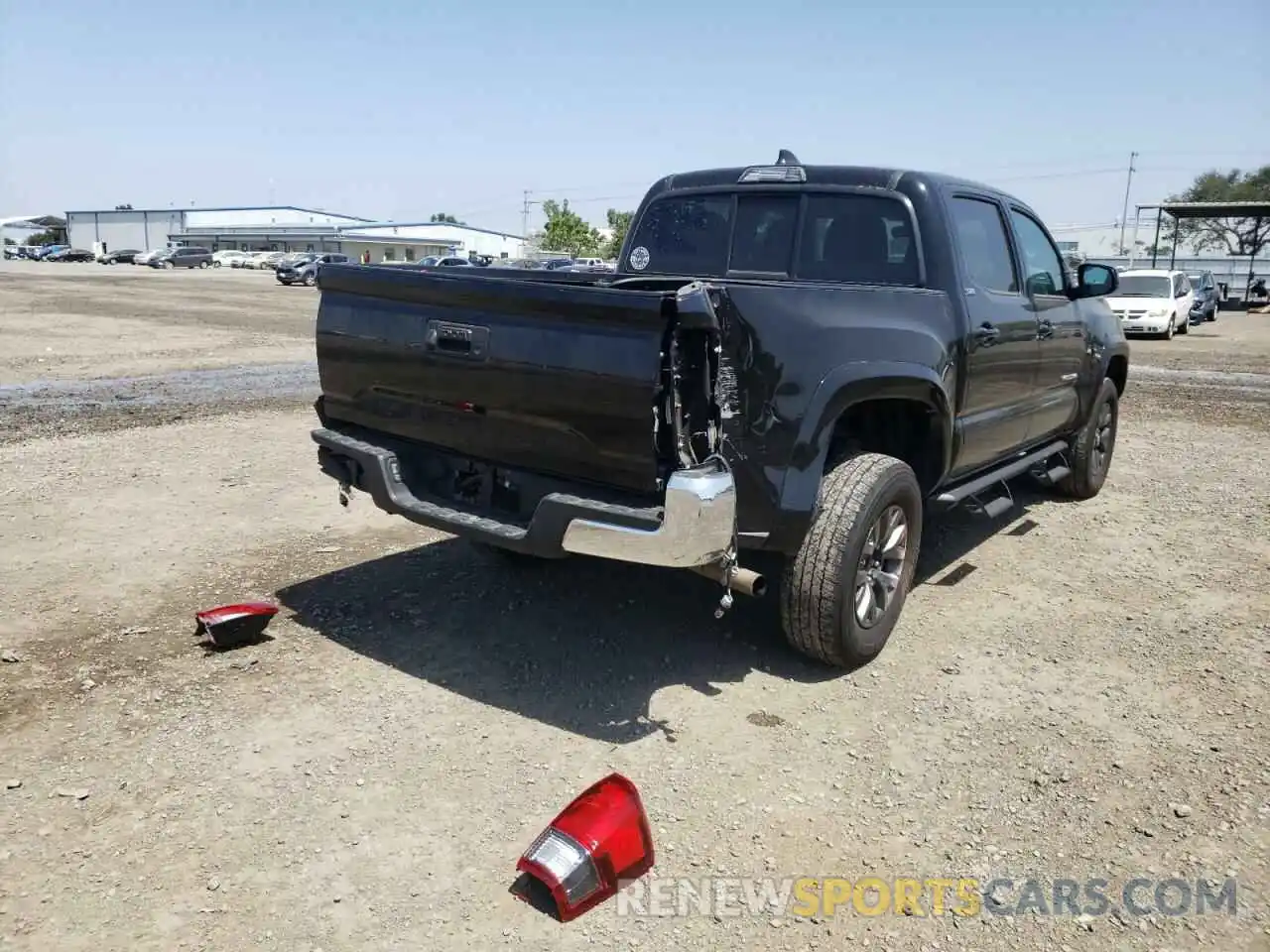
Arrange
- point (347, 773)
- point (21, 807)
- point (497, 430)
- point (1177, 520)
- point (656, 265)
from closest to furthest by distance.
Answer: point (21, 807)
point (347, 773)
point (497, 430)
point (656, 265)
point (1177, 520)

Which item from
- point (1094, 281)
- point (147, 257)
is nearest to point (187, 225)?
point (147, 257)

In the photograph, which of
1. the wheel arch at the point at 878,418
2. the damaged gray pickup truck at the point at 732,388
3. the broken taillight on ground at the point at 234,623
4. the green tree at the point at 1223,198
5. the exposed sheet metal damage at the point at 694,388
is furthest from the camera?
the green tree at the point at 1223,198

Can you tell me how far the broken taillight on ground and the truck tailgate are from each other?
0.91 m

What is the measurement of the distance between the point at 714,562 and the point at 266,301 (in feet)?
96.7

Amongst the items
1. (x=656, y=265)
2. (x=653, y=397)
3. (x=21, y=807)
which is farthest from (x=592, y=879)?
(x=656, y=265)

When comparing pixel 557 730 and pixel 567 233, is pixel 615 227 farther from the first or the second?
pixel 557 730

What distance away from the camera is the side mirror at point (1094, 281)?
6152mm

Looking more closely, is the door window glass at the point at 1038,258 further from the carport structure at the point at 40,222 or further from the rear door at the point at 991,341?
the carport structure at the point at 40,222

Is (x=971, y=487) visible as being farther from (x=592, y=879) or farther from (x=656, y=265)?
(x=592, y=879)

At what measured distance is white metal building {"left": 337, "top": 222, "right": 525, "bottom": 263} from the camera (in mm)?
89062

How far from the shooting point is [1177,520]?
6.64 metres

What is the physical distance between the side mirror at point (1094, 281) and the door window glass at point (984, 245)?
1075mm

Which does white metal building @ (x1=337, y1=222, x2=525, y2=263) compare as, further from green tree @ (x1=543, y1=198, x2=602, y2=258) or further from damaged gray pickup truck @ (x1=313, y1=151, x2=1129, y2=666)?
damaged gray pickup truck @ (x1=313, y1=151, x2=1129, y2=666)

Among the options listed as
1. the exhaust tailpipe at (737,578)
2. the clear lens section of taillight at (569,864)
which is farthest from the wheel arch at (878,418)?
the clear lens section of taillight at (569,864)
